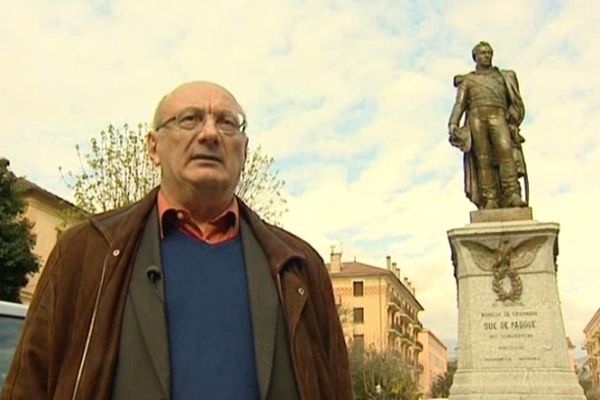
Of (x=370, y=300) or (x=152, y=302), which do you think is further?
(x=370, y=300)

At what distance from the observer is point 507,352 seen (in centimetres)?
1084

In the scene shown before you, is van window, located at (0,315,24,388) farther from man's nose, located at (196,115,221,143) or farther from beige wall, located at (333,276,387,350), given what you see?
beige wall, located at (333,276,387,350)

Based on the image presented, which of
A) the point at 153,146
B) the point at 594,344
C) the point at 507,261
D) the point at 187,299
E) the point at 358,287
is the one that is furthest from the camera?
the point at 594,344

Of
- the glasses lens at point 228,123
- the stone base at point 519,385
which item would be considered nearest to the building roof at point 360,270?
the stone base at point 519,385

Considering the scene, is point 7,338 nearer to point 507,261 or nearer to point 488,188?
point 507,261

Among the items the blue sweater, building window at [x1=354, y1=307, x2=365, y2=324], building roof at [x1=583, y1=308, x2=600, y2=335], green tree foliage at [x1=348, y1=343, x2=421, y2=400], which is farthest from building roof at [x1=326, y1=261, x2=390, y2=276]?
the blue sweater

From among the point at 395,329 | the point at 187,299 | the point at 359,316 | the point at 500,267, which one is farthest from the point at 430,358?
the point at 187,299

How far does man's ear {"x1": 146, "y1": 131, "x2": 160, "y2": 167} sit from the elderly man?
2 centimetres

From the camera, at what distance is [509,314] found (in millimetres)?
11055

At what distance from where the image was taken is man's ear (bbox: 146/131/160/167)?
286 cm

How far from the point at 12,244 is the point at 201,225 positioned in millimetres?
27383

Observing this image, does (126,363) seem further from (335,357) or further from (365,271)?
(365,271)

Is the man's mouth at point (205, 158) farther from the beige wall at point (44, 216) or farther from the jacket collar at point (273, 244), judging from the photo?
the beige wall at point (44, 216)

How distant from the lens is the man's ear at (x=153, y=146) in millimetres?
2863
